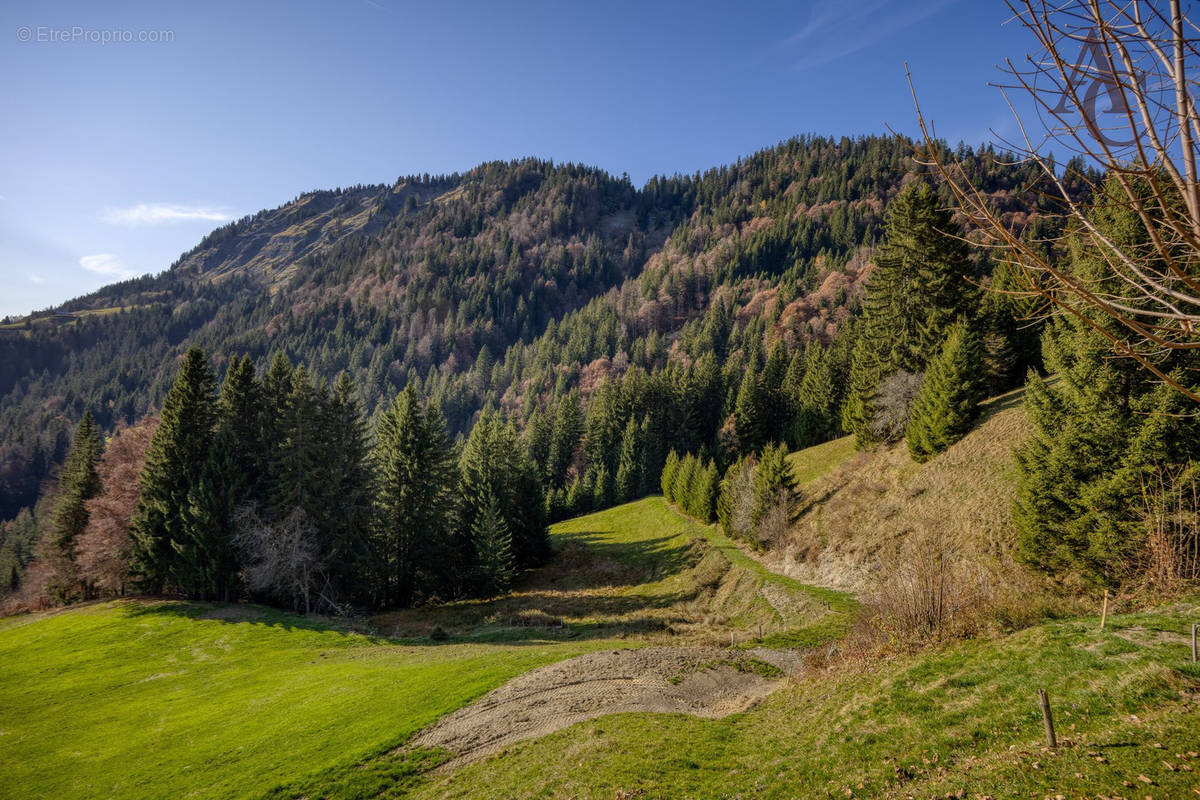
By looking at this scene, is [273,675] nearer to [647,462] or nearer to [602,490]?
[602,490]

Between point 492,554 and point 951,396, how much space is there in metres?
34.4

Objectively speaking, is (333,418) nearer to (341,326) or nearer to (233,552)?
(233,552)

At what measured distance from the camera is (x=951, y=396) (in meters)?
31.3

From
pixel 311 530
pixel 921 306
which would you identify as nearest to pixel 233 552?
pixel 311 530

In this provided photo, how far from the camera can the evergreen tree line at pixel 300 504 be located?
3444 centimetres

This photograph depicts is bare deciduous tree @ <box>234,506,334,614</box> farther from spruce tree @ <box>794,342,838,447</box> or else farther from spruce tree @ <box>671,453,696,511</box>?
spruce tree @ <box>794,342,838,447</box>

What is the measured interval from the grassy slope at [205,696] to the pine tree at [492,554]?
43.5 feet

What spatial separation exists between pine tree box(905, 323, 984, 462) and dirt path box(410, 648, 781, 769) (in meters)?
19.6

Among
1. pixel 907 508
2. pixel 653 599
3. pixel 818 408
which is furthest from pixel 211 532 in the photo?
pixel 818 408

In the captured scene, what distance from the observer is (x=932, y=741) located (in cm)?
1032

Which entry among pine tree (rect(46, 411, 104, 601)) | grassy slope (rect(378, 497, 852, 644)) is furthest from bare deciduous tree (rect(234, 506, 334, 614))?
pine tree (rect(46, 411, 104, 601))

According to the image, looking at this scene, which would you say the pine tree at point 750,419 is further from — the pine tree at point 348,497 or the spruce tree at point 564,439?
the pine tree at point 348,497

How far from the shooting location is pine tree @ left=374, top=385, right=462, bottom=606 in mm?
40281

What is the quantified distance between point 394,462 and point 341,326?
6554 inches
